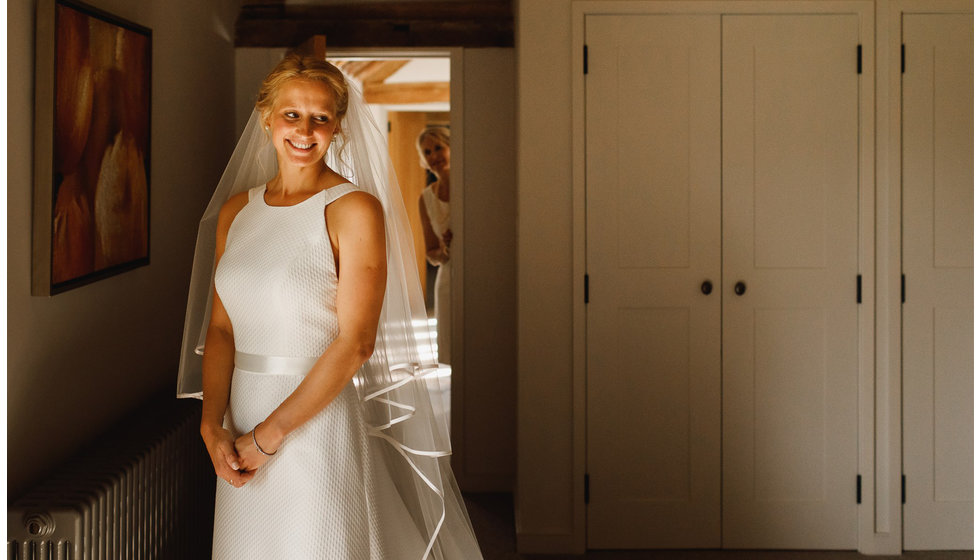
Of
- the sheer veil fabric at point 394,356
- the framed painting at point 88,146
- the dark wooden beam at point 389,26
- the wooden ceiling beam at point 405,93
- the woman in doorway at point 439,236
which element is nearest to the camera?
the framed painting at point 88,146

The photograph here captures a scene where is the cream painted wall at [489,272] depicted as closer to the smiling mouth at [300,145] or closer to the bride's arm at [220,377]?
the bride's arm at [220,377]

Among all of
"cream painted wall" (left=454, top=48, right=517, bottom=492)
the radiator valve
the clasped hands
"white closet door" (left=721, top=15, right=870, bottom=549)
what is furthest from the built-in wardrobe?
the radiator valve

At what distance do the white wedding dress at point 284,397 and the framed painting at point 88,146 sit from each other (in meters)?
0.41

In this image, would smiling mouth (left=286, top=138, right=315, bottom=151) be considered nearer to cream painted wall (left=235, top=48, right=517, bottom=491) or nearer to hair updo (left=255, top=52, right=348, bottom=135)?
hair updo (left=255, top=52, right=348, bottom=135)

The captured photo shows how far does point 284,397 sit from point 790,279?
210 cm

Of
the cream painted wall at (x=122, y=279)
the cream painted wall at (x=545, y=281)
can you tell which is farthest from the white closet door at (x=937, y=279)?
the cream painted wall at (x=122, y=279)

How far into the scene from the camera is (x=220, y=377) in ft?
6.18

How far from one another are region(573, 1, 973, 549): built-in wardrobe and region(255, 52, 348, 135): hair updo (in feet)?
5.00

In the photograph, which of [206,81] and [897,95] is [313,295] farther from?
[897,95]

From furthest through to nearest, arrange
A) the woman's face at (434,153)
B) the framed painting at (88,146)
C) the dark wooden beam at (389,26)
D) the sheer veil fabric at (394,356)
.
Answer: the woman's face at (434,153) < the dark wooden beam at (389,26) < the sheer veil fabric at (394,356) < the framed painting at (88,146)

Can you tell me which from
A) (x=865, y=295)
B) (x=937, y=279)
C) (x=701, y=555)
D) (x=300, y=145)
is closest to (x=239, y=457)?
(x=300, y=145)

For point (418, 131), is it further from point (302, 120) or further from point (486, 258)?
point (302, 120)

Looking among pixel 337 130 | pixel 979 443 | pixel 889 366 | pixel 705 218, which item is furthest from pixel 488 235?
pixel 979 443

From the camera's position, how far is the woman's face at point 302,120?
175cm
